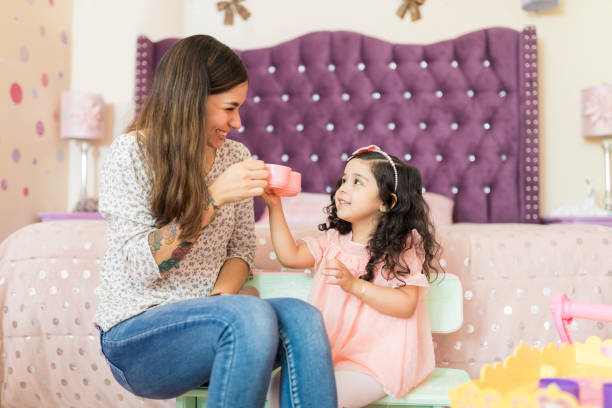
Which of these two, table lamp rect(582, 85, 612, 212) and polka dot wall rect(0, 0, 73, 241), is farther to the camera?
table lamp rect(582, 85, 612, 212)

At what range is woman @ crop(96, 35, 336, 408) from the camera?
3.29 feet

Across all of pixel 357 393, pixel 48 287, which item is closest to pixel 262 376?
pixel 357 393

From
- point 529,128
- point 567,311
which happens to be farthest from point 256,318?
point 529,128

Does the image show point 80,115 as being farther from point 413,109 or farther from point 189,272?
point 189,272

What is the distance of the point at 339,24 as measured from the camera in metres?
3.28

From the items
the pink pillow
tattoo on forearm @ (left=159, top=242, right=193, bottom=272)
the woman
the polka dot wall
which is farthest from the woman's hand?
the polka dot wall

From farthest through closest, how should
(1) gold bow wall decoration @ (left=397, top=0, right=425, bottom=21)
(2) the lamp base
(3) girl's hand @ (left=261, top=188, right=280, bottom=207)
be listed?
(1) gold bow wall decoration @ (left=397, top=0, right=425, bottom=21), (2) the lamp base, (3) girl's hand @ (left=261, top=188, right=280, bottom=207)

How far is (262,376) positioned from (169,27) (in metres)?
2.80

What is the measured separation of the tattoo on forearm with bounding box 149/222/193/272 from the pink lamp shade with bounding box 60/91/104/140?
2185mm

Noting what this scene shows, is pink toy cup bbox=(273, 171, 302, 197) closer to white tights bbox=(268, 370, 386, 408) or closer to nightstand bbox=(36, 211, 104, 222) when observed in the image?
white tights bbox=(268, 370, 386, 408)

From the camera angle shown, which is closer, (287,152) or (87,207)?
(87,207)

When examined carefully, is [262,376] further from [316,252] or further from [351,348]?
[316,252]

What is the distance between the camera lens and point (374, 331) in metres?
1.28

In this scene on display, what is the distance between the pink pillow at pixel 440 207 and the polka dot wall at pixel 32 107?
202 cm
